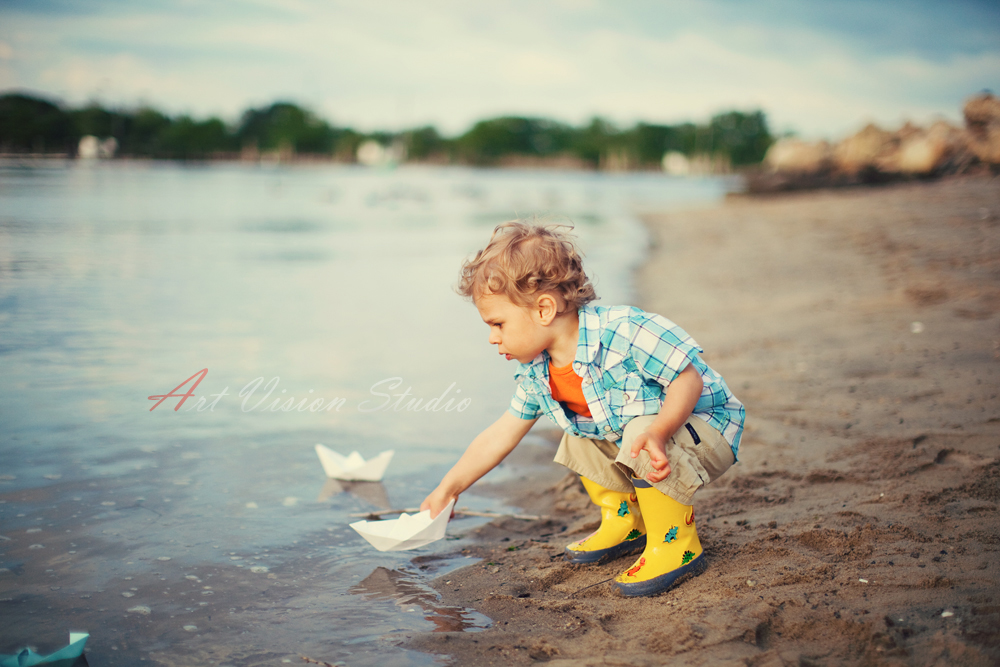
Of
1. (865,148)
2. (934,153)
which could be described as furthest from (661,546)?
(865,148)

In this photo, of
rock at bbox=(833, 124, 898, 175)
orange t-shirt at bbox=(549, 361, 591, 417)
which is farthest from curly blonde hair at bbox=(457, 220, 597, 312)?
rock at bbox=(833, 124, 898, 175)

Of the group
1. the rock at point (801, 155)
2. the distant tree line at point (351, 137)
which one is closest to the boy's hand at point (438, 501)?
the rock at point (801, 155)

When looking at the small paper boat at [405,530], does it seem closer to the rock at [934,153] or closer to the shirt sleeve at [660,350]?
the shirt sleeve at [660,350]

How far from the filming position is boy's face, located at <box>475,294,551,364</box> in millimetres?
2174

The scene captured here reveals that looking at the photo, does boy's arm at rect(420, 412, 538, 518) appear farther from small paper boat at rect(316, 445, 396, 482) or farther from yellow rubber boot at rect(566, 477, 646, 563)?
small paper boat at rect(316, 445, 396, 482)

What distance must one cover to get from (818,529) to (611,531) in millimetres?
695

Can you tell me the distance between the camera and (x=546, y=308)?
216 cm

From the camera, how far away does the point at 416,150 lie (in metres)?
129

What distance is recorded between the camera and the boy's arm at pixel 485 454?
233 centimetres

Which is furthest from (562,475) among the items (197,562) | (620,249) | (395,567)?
(620,249)

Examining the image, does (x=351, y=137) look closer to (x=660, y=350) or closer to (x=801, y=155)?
(x=801, y=155)

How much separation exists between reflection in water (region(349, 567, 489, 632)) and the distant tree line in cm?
7245

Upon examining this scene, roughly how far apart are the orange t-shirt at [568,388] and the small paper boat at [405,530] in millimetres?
521

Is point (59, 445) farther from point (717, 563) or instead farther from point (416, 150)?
point (416, 150)
